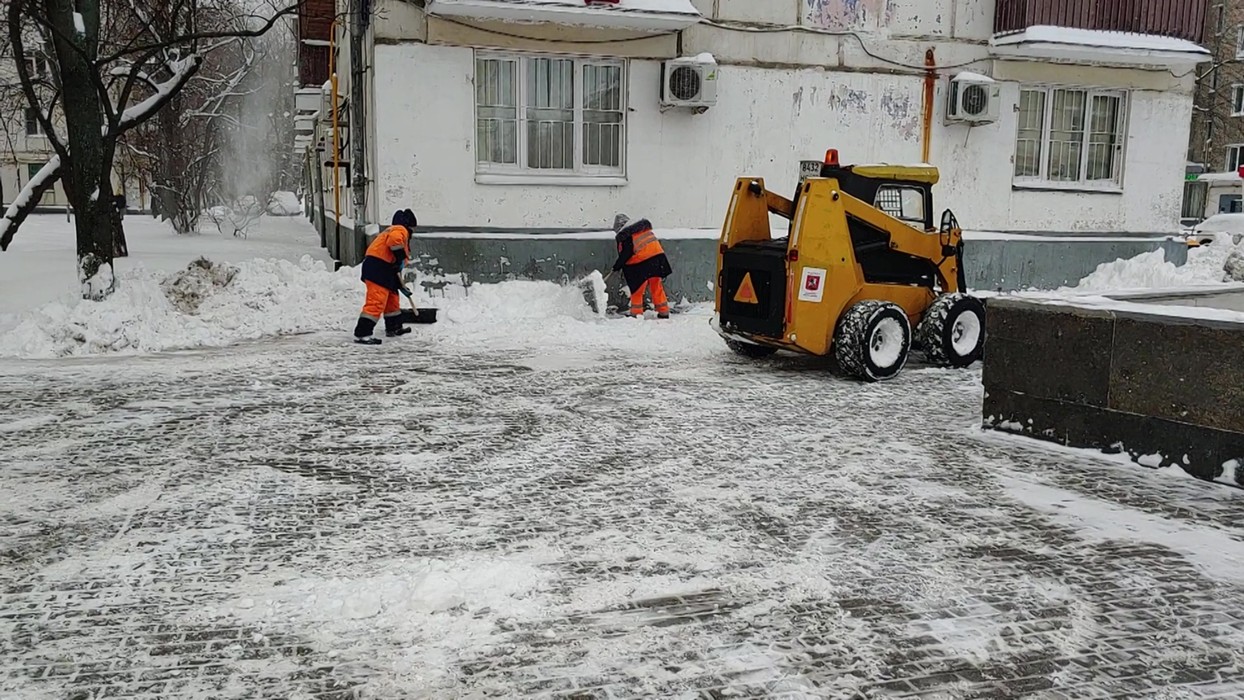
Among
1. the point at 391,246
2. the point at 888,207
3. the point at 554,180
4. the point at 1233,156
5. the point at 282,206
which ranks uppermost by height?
the point at 1233,156

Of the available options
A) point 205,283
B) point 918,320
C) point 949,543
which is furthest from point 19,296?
point 949,543

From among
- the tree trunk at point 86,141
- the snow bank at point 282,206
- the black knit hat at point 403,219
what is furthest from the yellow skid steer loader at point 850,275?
the snow bank at point 282,206

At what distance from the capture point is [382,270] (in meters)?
10.3

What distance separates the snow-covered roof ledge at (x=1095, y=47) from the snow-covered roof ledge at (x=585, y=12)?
518 cm

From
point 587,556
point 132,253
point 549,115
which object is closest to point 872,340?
point 587,556

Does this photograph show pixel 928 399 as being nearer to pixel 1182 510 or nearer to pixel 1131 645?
pixel 1182 510

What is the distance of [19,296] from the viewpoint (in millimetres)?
12234

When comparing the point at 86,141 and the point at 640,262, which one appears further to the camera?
the point at 640,262

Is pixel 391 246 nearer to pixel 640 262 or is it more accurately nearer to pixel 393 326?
pixel 393 326

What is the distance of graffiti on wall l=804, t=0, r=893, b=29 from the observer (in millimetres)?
14070

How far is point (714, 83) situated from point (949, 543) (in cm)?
964

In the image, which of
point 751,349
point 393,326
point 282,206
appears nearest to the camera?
point 751,349

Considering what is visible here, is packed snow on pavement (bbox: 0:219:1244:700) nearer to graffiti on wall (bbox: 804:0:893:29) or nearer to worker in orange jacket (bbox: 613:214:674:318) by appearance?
worker in orange jacket (bbox: 613:214:674:318)

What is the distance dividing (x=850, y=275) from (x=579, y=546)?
5.03 m
